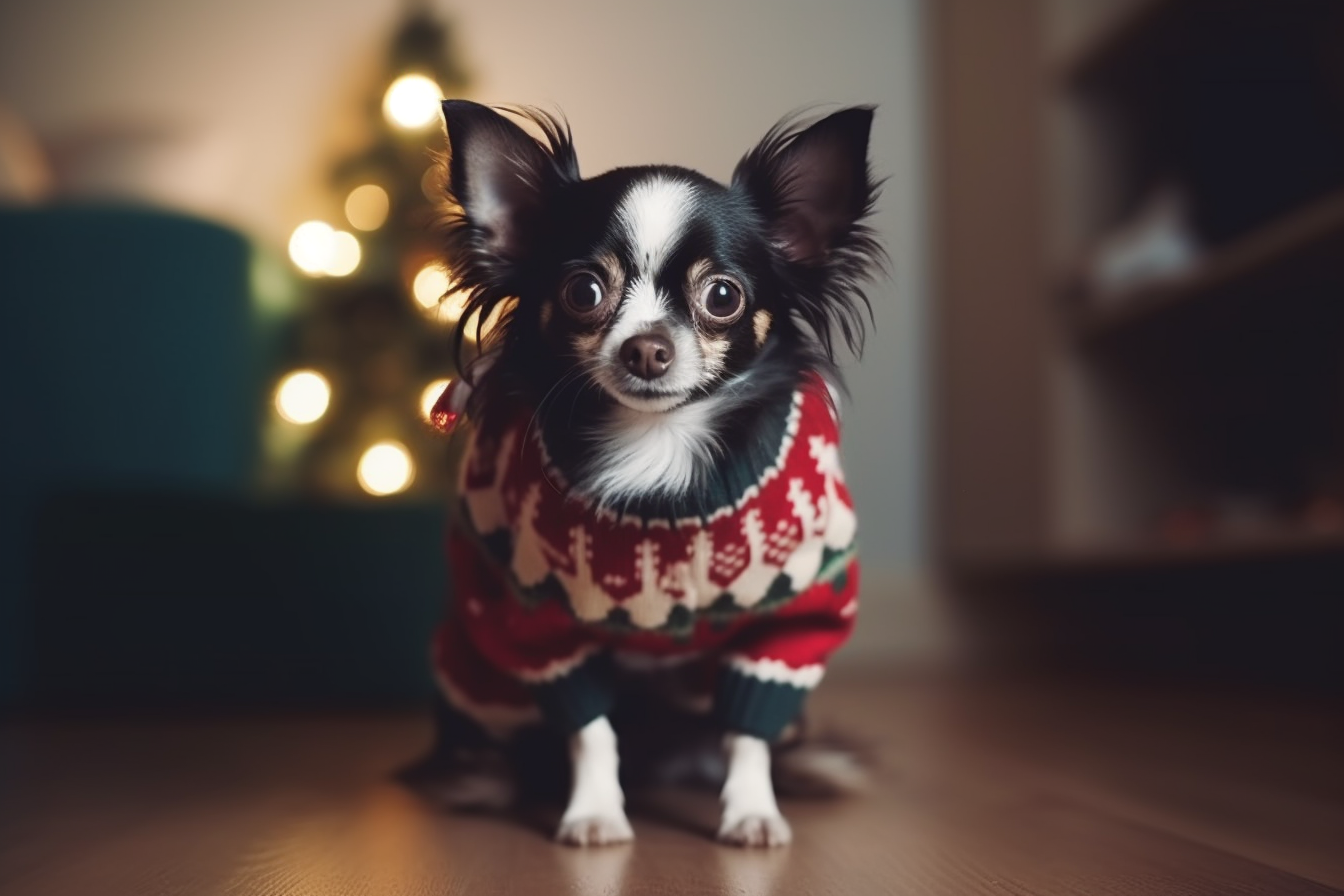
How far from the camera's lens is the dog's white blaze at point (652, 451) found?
1.04m

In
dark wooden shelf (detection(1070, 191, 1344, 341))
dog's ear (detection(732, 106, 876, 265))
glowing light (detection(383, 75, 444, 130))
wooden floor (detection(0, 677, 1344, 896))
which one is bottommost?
wooden floor (detection(0, 677, 1344, 896))

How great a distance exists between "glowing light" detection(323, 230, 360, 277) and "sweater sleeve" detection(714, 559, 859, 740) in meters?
1.98

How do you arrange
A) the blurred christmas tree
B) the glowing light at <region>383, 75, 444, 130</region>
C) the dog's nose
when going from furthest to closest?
the blurred christmas tree, the glowing light at <region>383, 75, 444, 130</region>, the dog's nose

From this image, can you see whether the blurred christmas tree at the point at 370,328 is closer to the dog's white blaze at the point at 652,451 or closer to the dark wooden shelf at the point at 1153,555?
the dark wooden shelf at the point at 1153,555

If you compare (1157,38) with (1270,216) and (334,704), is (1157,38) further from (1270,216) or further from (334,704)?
(334,704)

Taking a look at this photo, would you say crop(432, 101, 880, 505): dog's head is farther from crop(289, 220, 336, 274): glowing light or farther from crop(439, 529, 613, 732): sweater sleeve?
crop(289, 220, 336, 274): glowing light

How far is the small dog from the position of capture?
3.22 feet

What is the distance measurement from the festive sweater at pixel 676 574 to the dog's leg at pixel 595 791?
2 cm

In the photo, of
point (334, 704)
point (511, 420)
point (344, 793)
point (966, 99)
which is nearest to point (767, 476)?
point (511, 420)

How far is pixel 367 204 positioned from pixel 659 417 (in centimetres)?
197

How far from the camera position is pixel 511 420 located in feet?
3.71

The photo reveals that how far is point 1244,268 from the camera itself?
84.3 inches

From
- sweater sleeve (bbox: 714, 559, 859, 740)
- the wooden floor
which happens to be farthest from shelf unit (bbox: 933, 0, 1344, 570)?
sweater sleeve (bbox: 714, 559, 859, 740)

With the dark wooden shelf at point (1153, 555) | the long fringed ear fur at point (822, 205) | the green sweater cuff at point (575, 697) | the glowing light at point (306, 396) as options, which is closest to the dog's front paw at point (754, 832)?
the green sweater cuff at point (575, 697)
